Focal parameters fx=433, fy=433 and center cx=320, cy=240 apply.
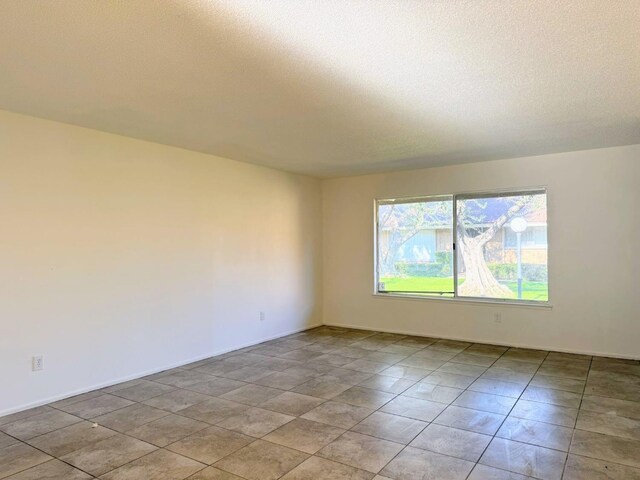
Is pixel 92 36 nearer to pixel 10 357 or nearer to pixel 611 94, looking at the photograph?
pixel 10 357

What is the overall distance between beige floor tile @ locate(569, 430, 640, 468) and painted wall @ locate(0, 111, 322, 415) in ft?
12.0

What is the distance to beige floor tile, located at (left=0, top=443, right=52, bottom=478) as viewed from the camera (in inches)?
97.7

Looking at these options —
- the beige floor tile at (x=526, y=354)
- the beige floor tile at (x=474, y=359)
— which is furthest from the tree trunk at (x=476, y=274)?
the beige floor tile at (x=474, y=359)

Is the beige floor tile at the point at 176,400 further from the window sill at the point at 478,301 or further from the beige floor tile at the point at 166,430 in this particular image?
the window sill at the point at 478,301

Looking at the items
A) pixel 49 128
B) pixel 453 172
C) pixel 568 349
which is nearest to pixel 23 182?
pixel 49 128

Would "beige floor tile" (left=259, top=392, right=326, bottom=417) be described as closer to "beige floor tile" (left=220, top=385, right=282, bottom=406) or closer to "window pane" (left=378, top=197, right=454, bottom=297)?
"beige floor tile" (left=220, top=385, right=282, bottom=406)

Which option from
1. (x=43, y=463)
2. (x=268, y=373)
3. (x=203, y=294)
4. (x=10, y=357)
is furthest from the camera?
(x=203, y=294)

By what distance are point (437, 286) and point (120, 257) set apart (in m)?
4.02

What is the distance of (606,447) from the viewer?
8.75 feet

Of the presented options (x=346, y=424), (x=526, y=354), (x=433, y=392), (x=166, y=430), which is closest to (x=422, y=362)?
(x=433, y=392)

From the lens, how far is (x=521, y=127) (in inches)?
156

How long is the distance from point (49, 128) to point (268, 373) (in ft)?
9.62

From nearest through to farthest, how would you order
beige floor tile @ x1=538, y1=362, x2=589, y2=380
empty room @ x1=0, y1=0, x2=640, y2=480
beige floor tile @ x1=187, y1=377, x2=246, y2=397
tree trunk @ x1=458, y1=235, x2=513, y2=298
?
1. empty room @ x1=0, y1=0, x2=640, y2=480
2. beige floor tile @ x1=187, y1=377, x2=246, y2=397
3. beige floor tile @ x1=538, y1=362, x2=589, y2=380
4. tree trunk @ x1=458, y1=235, x2=513, y2=298

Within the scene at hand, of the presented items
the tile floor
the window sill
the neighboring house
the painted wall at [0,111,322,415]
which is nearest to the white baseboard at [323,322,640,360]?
the tile floor
